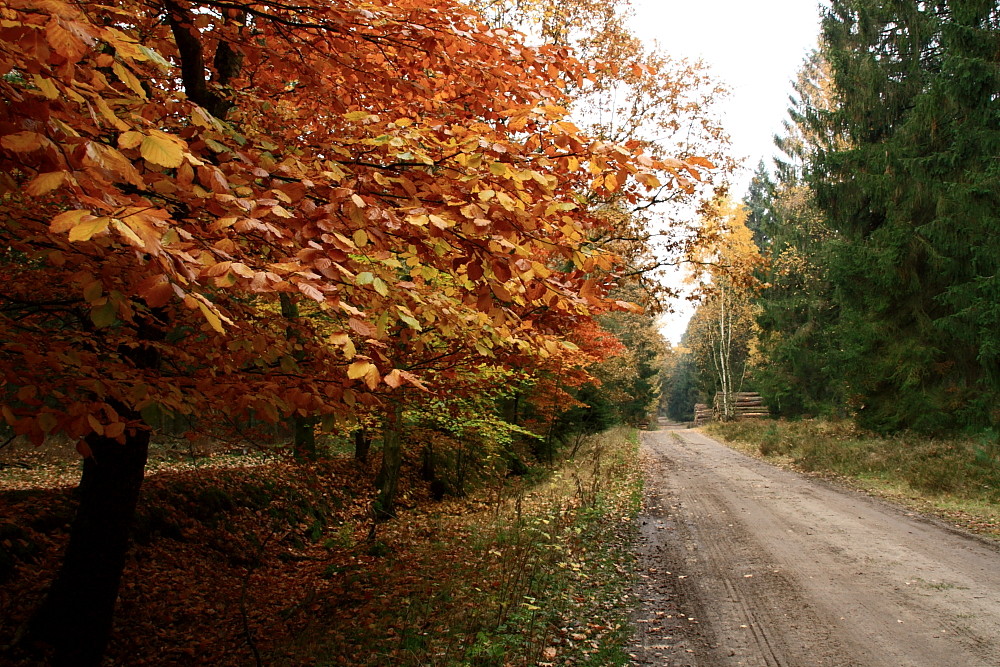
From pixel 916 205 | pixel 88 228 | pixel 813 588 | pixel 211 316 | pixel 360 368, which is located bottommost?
pixel 813 588

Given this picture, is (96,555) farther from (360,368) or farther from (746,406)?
(746,406)

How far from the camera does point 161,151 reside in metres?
1.78

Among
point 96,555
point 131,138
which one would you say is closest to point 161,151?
point 131,138

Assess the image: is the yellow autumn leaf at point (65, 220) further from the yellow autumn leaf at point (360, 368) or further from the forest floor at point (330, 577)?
the forest floor at point (330, 577)

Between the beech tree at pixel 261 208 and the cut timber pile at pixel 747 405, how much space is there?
39071 millimetres

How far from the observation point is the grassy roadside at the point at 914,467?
9836 mm

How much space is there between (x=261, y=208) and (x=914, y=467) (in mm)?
15176

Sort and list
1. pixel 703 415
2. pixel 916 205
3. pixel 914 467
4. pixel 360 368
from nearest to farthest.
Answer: pixel 360 368
pixel 914 467
pixel 916 205
pixel 703 415

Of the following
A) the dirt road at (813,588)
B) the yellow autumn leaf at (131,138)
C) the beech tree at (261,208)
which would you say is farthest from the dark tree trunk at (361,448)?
the yellow autumn leaf at (131,138)

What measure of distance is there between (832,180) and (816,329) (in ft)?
37.9

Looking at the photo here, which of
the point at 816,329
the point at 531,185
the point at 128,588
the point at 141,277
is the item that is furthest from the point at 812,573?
the point at 816,329

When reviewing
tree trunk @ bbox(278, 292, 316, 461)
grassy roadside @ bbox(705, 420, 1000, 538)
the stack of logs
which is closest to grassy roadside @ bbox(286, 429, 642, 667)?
tree trunk @ bbox(278, 292, 316, 461)

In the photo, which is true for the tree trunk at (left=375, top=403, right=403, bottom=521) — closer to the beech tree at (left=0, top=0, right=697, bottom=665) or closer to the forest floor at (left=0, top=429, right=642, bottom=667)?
the forest floor at (left=0, top=429, right=642, bottom=667)

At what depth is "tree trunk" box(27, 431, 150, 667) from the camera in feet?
15.3
